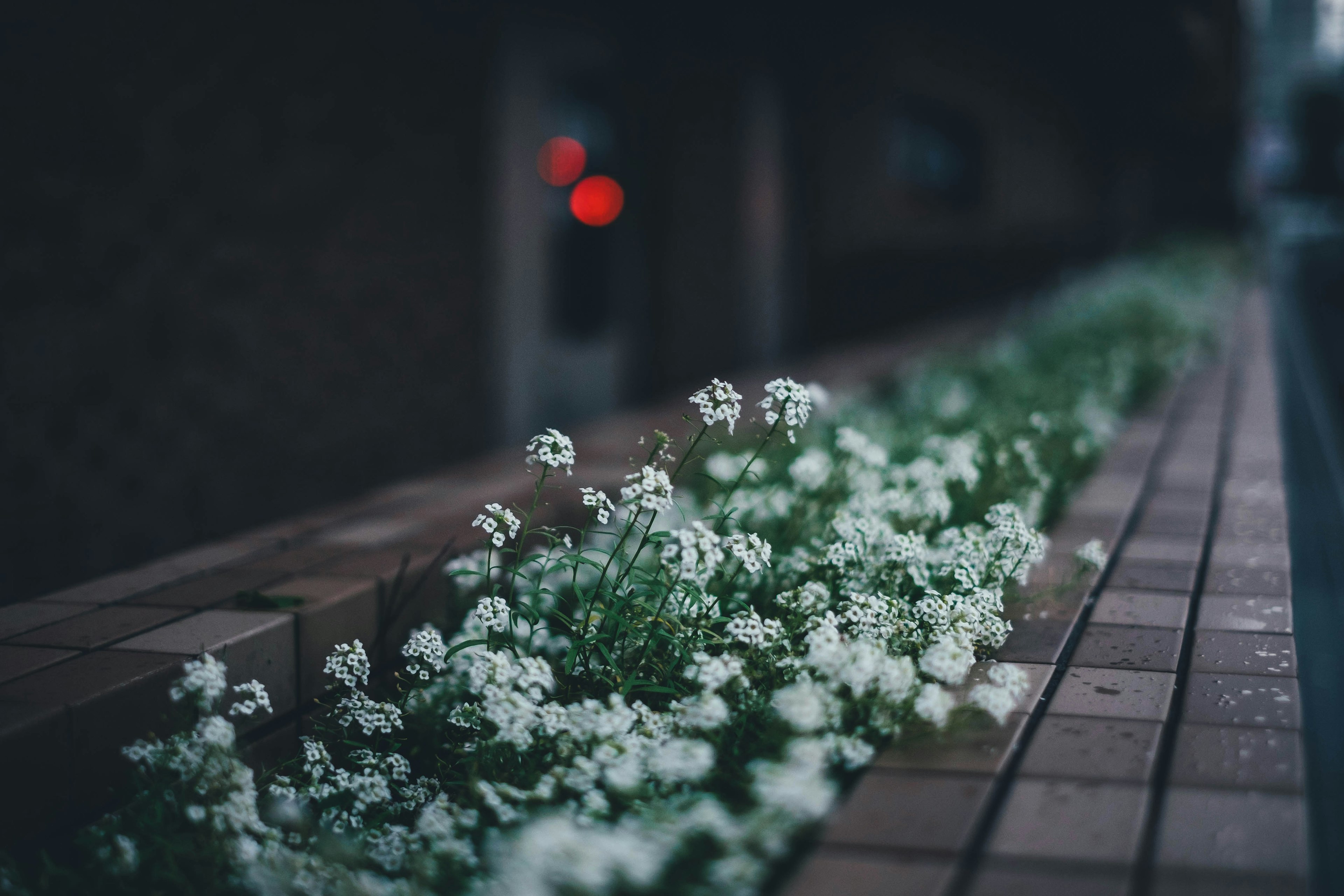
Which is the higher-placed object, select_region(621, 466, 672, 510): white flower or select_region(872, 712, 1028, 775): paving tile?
select_region(621, 466, 672, 510): white flower

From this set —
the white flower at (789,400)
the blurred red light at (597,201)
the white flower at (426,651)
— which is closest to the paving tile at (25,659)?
the white flower at (426,651)

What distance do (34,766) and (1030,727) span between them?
1266 millimetres

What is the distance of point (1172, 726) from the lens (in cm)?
148

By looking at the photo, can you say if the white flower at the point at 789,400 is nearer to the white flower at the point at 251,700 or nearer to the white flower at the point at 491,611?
the white flower at the point at 491,611

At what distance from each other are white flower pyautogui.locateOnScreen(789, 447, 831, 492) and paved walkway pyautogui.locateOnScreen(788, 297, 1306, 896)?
0.48m

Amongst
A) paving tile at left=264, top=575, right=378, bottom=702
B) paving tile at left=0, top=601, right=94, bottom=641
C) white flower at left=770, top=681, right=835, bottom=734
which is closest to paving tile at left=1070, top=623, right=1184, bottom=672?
white flower at left=770, top=681, right=835, bottom=734

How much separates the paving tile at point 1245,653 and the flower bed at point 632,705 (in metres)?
0.26

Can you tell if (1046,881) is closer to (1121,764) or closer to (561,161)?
(1121,764)

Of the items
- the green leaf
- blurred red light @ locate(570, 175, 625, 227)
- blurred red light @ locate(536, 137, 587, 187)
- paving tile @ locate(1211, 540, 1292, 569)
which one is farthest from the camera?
blurred red light @ locate(570, 175, 625, 227)

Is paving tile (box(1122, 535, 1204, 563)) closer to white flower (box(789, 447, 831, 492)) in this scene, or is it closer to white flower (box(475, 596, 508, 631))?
white flower (box(789, 447, 831, 492))

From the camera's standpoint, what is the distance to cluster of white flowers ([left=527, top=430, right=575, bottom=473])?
160cm

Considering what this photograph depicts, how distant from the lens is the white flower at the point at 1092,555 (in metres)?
1.97

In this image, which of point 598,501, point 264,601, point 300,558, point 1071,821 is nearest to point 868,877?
point 1071,821

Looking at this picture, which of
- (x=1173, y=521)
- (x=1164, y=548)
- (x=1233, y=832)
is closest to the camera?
(x=1233, y=832)
